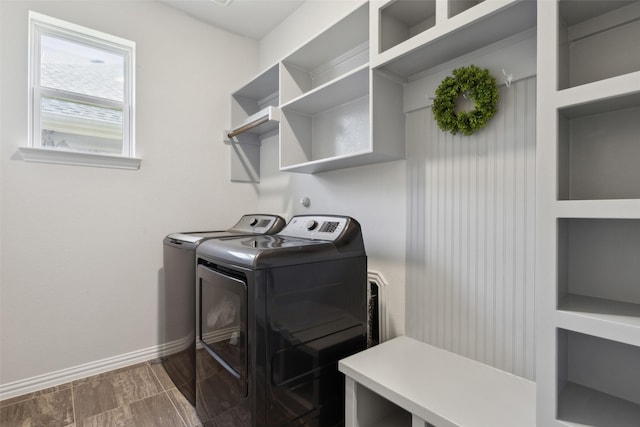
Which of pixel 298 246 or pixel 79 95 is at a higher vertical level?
pixel 79 95

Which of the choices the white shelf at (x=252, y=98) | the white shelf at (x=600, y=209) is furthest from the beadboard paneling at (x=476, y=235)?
the white shelf at (x=252, y=98)

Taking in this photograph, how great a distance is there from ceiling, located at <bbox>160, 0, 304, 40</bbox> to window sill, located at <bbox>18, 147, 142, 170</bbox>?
128 cm

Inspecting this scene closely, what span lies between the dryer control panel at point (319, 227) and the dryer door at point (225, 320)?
1.61ft

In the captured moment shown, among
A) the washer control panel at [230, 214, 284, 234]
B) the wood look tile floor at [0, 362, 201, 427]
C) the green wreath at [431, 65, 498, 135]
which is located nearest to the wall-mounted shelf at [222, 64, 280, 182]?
the washer control panel at [230, 214, 284, 234]

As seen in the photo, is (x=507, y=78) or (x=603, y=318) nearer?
(x=603, y=318)

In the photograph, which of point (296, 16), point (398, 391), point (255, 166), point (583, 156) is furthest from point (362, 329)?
point (296, 16)

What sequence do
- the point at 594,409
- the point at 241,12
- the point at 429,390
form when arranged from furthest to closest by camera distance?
the point at 241,12
the point at 429,390
the point at 594,409

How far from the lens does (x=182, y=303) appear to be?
1920 mm

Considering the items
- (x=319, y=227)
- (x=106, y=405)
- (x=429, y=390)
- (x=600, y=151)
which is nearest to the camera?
(x=600, y=151)

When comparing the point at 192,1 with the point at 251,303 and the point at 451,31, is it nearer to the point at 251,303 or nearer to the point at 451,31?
the point at 451,31

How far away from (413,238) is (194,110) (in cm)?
205

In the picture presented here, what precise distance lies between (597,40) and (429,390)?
51.0 inches

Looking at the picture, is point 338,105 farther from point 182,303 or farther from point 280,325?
point 182,303

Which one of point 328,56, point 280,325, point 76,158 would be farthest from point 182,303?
point 328,56
